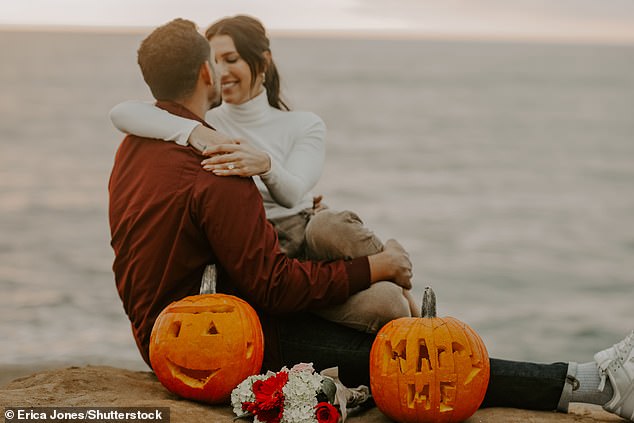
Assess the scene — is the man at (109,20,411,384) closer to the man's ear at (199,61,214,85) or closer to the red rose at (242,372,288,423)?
the man's ear at (199,61,214,85)

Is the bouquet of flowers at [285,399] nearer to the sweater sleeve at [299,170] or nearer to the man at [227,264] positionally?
the man at [227,264]

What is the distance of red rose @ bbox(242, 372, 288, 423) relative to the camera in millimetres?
3730

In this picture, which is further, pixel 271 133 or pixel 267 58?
pixel 267 58

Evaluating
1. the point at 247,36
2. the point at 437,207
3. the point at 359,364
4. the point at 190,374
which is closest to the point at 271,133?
the point at 247,36

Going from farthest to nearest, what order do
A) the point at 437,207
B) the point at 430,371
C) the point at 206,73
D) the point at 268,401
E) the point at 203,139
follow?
the point at 437,207 < the point at 206,73 < the point at 203,139 < the point at 430,371 < the point at 268,401

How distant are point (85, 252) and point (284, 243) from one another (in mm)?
10793

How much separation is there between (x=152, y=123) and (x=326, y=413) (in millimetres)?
1524

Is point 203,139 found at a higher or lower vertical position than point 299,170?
higher

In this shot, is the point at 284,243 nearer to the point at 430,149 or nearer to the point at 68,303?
the point at 68,303

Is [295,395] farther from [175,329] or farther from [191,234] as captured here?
[191,234]

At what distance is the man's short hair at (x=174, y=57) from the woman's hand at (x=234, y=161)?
414 mm

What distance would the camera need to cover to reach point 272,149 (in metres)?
4.94

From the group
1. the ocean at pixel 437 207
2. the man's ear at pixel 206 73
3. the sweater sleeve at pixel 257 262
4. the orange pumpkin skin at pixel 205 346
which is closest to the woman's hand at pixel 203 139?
the sweater sleeve at pixel 257 262

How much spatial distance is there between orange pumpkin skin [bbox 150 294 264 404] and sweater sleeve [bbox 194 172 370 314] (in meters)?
0.14
